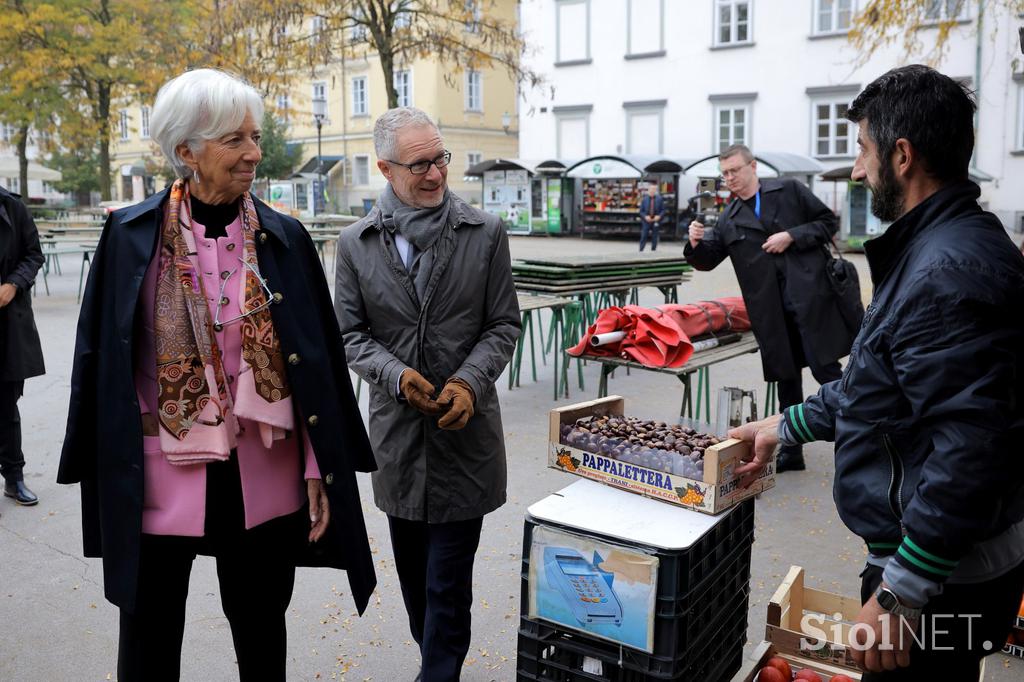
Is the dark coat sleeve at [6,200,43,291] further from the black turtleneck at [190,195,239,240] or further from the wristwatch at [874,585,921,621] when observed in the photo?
A: the wristwatch at [874,585,921,621]

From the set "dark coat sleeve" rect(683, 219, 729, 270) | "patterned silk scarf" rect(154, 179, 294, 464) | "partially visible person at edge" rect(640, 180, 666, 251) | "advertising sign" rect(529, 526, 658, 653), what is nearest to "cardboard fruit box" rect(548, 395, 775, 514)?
"advertising sign" rect(529, 526, 658, 653)

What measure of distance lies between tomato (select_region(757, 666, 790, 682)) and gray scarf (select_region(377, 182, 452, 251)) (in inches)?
66.5

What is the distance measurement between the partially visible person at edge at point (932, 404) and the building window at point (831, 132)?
87.4ft

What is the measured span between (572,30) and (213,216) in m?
31.6

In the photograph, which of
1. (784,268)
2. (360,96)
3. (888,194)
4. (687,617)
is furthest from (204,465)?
(360,96)

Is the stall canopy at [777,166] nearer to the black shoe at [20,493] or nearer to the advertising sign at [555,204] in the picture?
the advertising sign at [555,204]

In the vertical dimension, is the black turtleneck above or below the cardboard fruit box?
above

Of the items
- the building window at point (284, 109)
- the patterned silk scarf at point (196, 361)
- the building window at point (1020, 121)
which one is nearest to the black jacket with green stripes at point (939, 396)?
the patterned silk scarf at point (196, 361)

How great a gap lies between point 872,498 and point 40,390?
7870 millimetres

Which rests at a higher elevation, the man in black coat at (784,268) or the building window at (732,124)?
the building window at (732,124)

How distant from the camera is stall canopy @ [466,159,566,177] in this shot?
2980 cm

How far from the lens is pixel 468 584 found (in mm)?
3111

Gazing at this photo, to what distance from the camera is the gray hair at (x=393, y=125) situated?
2988mm

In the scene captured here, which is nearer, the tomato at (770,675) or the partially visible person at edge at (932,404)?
the partially visible person at edge at (932,404)
